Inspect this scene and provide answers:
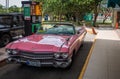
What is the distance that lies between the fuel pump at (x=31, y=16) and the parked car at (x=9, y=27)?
0.37 metres

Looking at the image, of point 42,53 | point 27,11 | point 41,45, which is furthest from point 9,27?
point 42,53

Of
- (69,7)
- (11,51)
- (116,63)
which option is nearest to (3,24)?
(11,51)

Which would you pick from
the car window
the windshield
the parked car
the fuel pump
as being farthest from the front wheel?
the windshield

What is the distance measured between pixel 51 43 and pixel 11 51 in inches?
49.7

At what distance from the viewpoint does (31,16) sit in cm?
1306

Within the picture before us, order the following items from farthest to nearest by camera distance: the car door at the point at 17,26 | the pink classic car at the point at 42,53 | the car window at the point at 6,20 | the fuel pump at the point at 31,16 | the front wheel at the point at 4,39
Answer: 1. the fuel pump at the point at 31,16
2. the car door at the point at 17,26
3. the car window at the point at 6,20
4. the front wheel at the point at 4,39
5. the pink classic car at the point at 42,53

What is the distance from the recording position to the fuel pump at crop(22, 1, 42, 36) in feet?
41.8

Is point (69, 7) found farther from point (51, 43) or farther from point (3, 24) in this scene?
point (51, 43)

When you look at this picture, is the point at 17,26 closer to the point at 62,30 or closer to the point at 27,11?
the point at 27,11

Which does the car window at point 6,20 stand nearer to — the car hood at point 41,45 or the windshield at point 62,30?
the windshield at point 62,30

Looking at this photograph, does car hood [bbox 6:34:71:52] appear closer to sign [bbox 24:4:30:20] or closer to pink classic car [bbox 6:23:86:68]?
pink classic car [bbox 6:23:86:68]

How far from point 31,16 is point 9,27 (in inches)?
75.9

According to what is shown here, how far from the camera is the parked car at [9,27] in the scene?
1112 cm

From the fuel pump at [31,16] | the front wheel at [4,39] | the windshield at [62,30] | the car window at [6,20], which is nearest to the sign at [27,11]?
the fuel pump at [31,16]
